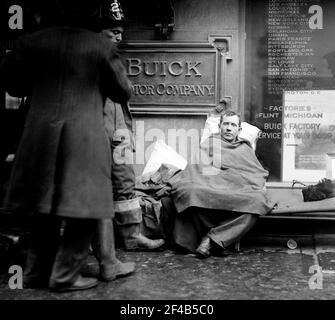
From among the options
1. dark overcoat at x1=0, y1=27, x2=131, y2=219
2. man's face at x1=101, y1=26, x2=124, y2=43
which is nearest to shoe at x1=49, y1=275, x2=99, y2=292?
dark overcoat at x1=0, y1=27, x2=131, y2=219

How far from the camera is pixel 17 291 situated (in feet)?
12.6

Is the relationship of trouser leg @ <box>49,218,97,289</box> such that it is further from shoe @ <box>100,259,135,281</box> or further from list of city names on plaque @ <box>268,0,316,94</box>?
list of city names on plaque @ <box>268,0,316,94</box>

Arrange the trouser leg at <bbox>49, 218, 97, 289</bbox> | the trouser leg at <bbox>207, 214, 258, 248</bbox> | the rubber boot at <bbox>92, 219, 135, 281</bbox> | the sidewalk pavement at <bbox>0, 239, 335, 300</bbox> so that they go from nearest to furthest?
1. the trouser leg at <bbox>49, 218, 97, 289</bbox>
2. the sidewalk pavement at <bbox>0, 239, 335, 300</bbox>
3. the rubber boot at <bbox>92, 219, 135, 281</bbox>
4. the trouser leg at <bbox>207, 214, 258, 248</bbox>

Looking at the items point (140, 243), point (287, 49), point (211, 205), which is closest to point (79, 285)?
point (140, 243)

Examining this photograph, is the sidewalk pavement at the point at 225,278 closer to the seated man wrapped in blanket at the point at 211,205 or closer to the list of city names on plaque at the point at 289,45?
the seated man wrapped in blanket at the point at 211,205

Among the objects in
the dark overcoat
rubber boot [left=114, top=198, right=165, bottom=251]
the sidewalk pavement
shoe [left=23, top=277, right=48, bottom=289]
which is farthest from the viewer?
rubber boot [left=114, top=198, right=165, bottom=251]

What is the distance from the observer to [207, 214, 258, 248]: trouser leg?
482 centimetres

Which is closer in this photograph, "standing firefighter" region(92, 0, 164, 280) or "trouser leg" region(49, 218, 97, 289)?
"trouser leg" region(49, 218, 97, 289)

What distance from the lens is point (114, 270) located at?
163 inches

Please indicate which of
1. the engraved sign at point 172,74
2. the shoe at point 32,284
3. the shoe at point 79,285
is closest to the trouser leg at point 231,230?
the shoe at point 79,285

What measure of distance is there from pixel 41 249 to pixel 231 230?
185cm

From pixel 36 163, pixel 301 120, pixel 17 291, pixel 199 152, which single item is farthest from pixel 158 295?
pixel 301 120

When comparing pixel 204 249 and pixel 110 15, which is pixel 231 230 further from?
pixel 110 15
